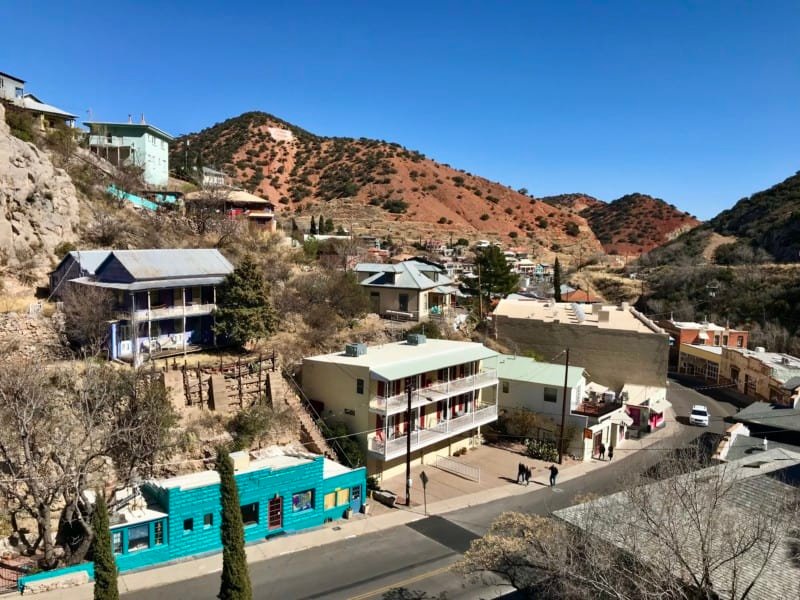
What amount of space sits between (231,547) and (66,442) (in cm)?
785

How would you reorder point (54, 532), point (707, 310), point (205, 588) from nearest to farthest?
point (205, 588) → point (54, 532) → point (707, 310)

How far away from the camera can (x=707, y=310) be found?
69.1m

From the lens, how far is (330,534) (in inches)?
864

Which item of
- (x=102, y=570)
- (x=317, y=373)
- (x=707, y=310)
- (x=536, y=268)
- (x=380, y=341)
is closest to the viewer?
(x=102, y=570)

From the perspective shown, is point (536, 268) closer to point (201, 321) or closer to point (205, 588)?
point (201, 321)

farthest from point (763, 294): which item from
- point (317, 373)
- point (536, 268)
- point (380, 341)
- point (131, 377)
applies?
point (131, 377)

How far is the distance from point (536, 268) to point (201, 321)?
204 ft

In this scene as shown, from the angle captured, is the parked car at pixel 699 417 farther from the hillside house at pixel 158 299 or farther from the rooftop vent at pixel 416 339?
the hillside house at pixel 158 299

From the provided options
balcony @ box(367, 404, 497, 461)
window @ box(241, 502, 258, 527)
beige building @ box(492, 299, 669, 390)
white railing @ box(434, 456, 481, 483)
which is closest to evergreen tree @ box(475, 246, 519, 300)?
beige building @ box(492, 299, 669, 390)

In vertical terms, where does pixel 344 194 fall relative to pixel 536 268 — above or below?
above

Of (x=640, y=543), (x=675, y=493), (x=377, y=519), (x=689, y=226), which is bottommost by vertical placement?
(x=377, y=519)

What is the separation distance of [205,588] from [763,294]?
224 feet

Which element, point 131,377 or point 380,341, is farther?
point 380,341

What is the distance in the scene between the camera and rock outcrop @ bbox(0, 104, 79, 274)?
96.3 feet
